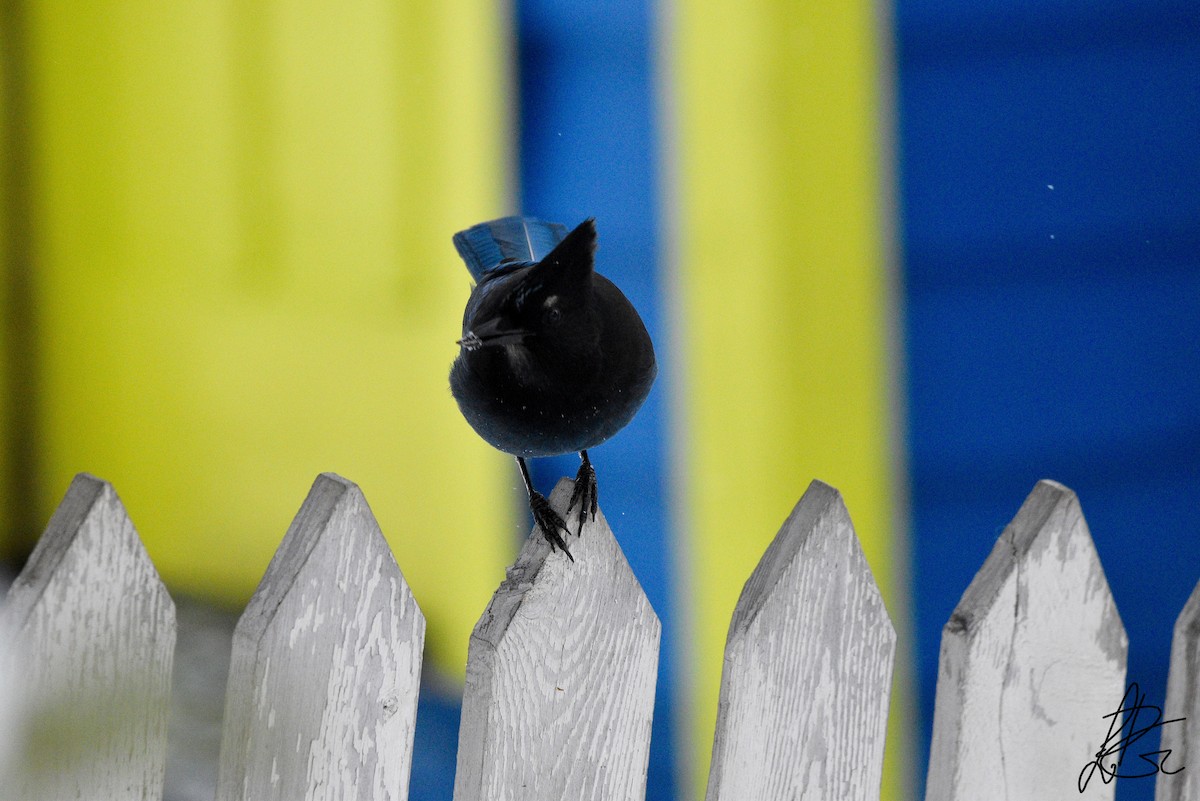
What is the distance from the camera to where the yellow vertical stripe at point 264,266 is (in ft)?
8.77

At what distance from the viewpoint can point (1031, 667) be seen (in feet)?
3.47

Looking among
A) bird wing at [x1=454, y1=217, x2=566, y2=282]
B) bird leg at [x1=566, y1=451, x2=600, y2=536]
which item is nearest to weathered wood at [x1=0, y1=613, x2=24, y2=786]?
bird leg at [x1=566, y1=451, x2=600, y2=536]

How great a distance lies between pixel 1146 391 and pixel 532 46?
136 centimetres

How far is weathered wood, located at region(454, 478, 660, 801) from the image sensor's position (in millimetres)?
934

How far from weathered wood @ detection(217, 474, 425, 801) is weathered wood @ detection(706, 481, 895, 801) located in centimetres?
28

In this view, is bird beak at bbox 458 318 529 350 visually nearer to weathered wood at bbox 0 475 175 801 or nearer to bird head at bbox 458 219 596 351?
bird head at bbox 458 219 596 351

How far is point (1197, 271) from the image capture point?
210 centimetres

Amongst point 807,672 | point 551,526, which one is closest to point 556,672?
point 551,526

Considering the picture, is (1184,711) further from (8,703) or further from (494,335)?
(8,703)

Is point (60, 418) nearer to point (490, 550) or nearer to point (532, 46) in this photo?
point (490, 550)

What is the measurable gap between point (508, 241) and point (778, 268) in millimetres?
655

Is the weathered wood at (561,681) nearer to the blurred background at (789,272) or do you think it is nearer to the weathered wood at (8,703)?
the weathered wood at (8,703)

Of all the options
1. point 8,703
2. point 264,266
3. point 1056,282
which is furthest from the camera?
point 264,266

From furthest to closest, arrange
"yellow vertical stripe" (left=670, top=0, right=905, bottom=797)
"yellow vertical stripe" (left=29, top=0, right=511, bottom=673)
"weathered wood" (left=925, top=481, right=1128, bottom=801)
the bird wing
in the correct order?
1. "yellow vertical stripe" (left=29, top=0, right=511, bottom=673)
2. "yellow vertical stripe" (left=670, top=0, right=905, bottom=797)
3. the bird wing
4. "weathered wood" (left=925, top=481, right=1128, bottom=801)
